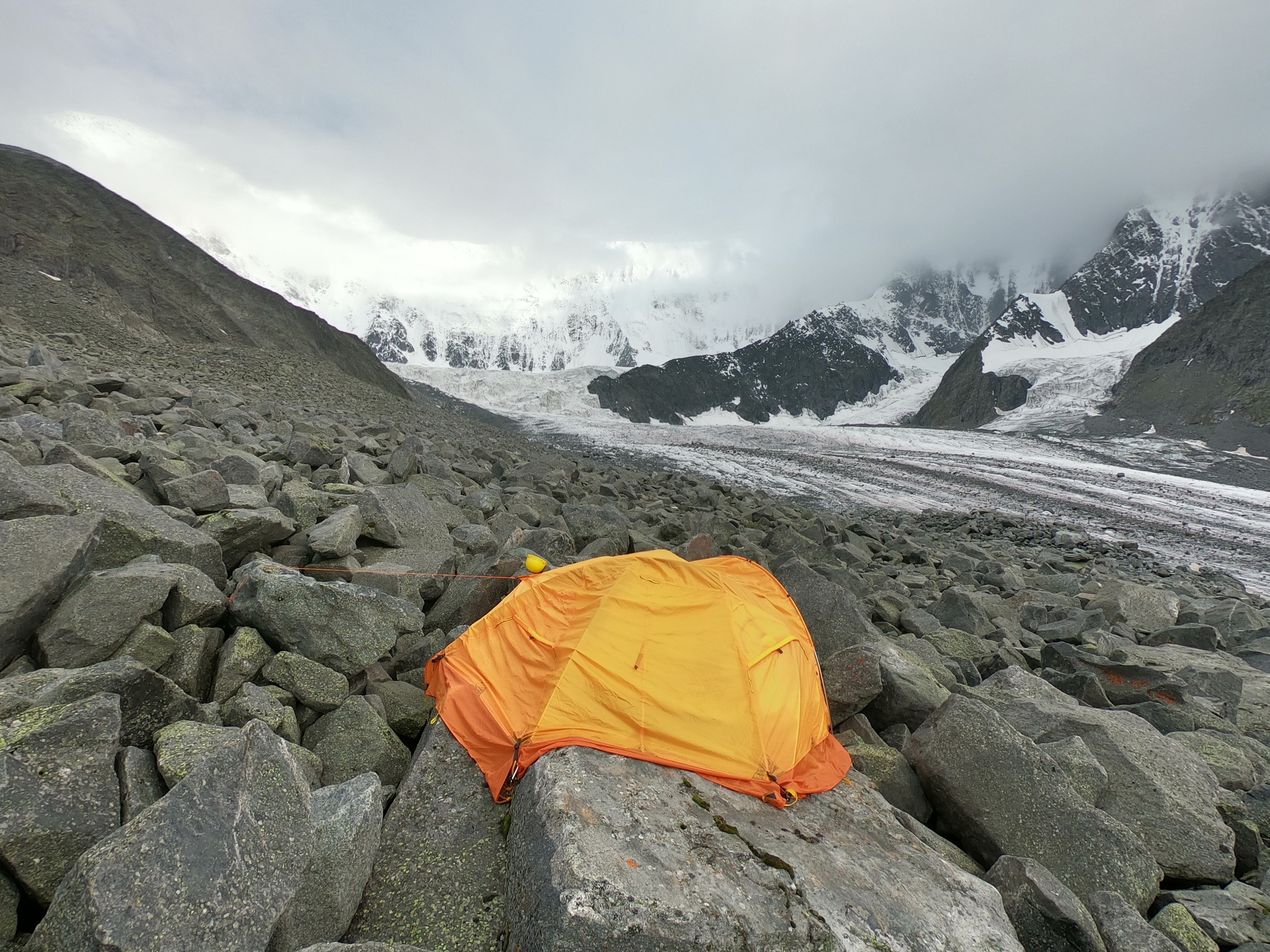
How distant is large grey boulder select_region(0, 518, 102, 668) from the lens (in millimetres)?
2418

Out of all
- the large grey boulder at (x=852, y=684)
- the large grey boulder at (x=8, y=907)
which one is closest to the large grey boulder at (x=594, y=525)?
the large grey boulder at (x=852, y=684)

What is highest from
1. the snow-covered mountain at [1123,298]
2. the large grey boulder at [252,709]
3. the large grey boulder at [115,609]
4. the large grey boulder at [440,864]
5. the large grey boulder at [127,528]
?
the snow-covered mountain at [1123,298]

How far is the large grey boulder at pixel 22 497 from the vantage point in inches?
112

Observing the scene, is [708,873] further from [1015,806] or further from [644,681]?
[1015,806]

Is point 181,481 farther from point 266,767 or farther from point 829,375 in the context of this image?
point 829,375

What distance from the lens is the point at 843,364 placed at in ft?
457

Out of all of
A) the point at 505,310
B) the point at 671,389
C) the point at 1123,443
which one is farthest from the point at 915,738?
the point at 505,310

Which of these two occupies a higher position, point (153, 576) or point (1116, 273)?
point (1116, 273)

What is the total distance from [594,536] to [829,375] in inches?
5568

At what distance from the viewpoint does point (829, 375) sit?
137 meters

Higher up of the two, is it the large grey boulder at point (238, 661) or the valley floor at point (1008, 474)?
the large grey boulder at point (238, 661)

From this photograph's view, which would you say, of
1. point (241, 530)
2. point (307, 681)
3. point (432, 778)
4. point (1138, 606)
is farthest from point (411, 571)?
point (1138, 606)

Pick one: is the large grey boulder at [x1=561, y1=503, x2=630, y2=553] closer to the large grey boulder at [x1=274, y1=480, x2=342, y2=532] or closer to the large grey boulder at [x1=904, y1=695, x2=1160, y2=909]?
the large grey boulder at [x1=274, y1=480, x2=342, y2=532]

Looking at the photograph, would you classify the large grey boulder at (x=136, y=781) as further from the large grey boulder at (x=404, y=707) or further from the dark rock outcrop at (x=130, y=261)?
the dark rock outcrop at (x=130, y=261)
